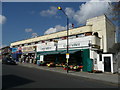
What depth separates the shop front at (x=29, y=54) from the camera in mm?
33069

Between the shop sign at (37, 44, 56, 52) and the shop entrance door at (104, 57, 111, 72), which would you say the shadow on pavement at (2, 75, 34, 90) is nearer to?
the shop entrance door at (104, 57, 111, 72)

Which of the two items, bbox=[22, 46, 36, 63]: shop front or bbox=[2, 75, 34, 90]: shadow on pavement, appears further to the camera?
bbox=[22, 46, 36, 63]: shop front

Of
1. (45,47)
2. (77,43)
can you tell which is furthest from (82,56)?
(45,47)

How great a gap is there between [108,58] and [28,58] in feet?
73.6

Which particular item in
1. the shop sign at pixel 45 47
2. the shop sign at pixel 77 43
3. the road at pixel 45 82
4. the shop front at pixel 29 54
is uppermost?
the shop sign at pixel 77 43

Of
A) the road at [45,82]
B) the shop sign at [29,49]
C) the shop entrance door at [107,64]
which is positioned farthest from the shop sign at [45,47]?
the road at [45,82]

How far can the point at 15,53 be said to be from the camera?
41.7 meters

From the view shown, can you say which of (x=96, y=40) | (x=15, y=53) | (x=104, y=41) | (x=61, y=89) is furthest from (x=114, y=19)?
(x=15, y=53)

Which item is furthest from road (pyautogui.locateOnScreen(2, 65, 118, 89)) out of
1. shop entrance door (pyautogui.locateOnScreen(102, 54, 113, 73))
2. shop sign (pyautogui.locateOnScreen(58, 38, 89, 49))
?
shop sign (pyautogui.locateOnScreen(58, 38, 89, 49))

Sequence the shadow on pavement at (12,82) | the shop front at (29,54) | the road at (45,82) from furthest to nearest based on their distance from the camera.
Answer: the shop front at (29,54) < the road at (45,82) < the shadow on pavement at (12,82)

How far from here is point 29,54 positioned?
3494 cm

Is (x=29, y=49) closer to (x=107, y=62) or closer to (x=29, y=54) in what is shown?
(x=29, y=54)

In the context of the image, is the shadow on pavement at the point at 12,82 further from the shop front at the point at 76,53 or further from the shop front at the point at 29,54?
the shop front at the point at 29,54

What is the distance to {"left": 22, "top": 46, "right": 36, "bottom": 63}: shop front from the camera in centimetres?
3307
